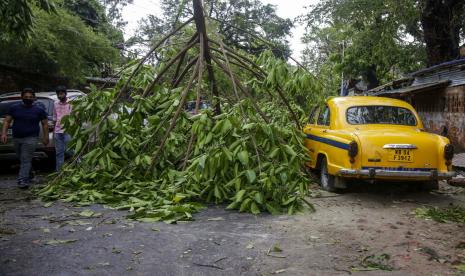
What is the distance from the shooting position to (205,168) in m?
6.36

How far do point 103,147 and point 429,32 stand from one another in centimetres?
1370

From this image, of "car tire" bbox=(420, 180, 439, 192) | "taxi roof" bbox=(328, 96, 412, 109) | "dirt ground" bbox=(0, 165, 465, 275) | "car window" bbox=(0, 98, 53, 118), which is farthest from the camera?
"car window" bbox=(0, 98, 53, 118)

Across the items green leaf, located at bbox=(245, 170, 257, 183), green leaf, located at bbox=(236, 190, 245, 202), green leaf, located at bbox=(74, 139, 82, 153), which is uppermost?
green leaf, located at bbox=(74, 139, 82, 153)

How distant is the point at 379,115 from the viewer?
8.34 m

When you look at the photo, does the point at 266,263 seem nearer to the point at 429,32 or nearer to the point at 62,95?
the point at 62,95

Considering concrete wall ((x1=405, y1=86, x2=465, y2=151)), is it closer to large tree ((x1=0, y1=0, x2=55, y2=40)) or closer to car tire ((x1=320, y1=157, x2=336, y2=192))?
car tire ((x1=320, y1=157, x2=336, y2=192))

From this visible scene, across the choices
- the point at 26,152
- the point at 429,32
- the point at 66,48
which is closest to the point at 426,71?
the point at 429,32

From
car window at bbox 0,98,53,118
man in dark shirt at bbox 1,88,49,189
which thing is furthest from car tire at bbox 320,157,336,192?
car window at bbox 0,98,53,118

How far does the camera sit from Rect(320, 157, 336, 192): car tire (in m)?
7.97

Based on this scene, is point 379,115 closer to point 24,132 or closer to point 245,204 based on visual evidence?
point 245,204

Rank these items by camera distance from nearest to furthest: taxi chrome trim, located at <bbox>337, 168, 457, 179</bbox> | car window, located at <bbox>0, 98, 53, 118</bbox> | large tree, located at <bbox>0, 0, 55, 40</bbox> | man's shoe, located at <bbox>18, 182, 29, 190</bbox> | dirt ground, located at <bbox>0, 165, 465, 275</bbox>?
dirt ground, located at <bbox>0, 165, 465, 275</bbox>
large tree, located at <bbox>0, 0, 55, 40</bbox>
taxi chrome trim, located at <bbox>337, 168, 457, 179</bbox>
man's shoe, located at <bbox>18, 182, 29, 190</bbox>
car window, located at <bbox>0, 98, 53, 118</bbox>

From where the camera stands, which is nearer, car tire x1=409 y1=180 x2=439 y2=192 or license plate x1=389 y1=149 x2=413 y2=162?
license plate x1=389 y1=149 x2=413 y2=162

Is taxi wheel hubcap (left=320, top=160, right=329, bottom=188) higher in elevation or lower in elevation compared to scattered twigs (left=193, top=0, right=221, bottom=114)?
lower

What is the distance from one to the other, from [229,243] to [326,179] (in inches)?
146
